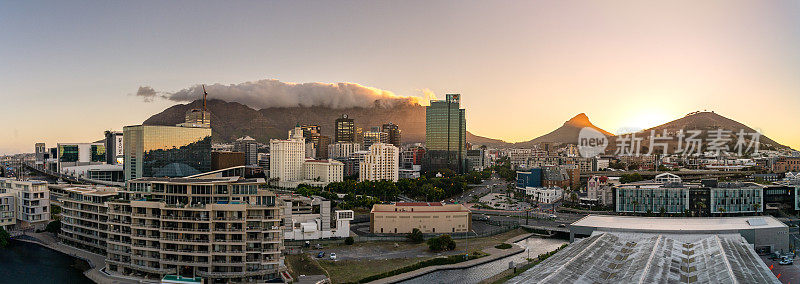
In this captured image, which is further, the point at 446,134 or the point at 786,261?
the point at 446,134

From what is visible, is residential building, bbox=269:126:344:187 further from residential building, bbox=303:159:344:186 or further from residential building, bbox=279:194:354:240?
residential building, bbox=279:194:354:240

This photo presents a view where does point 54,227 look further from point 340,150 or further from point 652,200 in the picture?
point 340,150

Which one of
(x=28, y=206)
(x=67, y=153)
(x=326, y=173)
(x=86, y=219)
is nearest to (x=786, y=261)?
(x=86, y=219)

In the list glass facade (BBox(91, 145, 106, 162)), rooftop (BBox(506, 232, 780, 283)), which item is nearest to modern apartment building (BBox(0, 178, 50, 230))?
rooftop (BBox(506, 232, 780, 283))

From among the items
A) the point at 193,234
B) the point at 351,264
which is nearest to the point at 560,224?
the point at 351,264

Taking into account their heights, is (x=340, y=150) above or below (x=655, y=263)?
above

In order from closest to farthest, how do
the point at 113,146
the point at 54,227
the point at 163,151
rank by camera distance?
the point at 54,227 → the point at 163,151 → the point at 113,146

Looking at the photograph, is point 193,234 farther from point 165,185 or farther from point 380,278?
point 380,278

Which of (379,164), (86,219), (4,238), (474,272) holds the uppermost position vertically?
(379,164)
